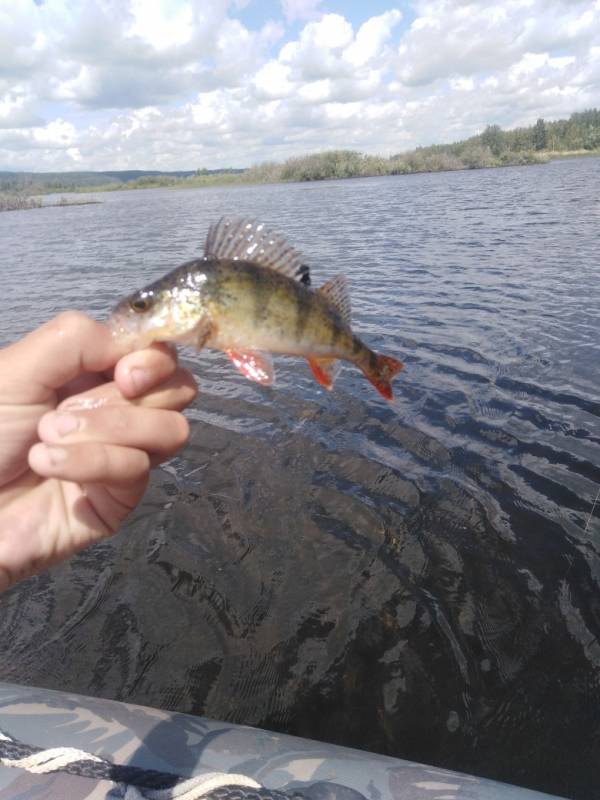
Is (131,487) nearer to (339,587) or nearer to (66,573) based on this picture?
(339,587)

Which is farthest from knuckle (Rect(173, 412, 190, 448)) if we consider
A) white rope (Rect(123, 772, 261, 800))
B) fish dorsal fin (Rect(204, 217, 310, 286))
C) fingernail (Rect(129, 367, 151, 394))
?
white rope (Rect(123, 772, 261, 800))

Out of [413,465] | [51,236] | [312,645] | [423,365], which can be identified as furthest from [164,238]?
[312,645]

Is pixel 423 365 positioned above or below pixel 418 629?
above

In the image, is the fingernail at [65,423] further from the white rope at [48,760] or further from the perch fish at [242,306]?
the white rope at [48,760]

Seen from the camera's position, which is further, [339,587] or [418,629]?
[339,587]

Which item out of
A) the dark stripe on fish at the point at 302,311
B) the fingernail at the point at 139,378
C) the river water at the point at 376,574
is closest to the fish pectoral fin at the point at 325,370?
the dark stripe on fish at the point at 302,311

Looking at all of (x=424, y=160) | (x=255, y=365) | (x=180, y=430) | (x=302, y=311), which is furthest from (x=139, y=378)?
(x=424, y=160)

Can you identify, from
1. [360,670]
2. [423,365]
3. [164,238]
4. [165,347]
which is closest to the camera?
[165,347]
